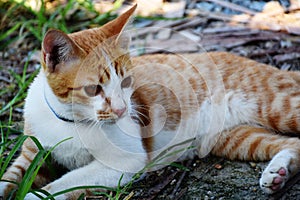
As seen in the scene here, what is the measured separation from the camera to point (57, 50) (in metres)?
2.95

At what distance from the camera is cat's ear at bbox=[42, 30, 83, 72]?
9.39 feet

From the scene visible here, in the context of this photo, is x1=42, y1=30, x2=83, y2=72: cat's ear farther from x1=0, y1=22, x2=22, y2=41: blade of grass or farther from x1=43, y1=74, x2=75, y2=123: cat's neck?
x1=0, y1=22, x2=22, y2=41: blade of grass

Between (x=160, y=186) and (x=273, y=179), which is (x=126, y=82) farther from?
(x=273, y=179)

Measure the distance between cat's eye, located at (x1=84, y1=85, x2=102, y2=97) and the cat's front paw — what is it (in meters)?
1.02

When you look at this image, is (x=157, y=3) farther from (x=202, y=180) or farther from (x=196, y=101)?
(x=202, y=180)

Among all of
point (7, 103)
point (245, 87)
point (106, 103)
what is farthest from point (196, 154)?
point (7, 103)

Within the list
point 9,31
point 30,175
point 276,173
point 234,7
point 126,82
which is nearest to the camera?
point 30,175

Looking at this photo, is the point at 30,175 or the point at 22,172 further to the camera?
the point at 22,172

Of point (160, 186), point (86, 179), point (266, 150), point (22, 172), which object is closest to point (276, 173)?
point (266, 150)

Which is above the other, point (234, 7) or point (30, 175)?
point (234, 7)

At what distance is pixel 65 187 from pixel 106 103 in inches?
22.4

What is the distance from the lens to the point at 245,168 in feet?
11.0

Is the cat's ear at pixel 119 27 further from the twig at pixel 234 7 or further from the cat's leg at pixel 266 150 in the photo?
the twig at pixel 234 7

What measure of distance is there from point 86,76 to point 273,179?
1.15 m
